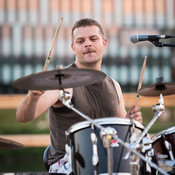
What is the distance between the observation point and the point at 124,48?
126 ft

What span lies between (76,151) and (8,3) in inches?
1482

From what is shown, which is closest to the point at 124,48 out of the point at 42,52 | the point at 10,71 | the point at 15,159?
the point at 42,52

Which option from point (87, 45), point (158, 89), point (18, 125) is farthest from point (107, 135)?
point (18, 125)

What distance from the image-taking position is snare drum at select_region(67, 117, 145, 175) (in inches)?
101

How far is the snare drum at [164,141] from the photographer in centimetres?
304

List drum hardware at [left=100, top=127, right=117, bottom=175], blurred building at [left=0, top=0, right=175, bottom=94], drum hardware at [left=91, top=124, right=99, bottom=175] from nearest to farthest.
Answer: drum hardware at [left=100, top=127, right=117, bottom=175], drum hardware at [left=91, top=124, right=99, bottom=175], blurred building at [left=0, top=0, right=175, bottom=94]

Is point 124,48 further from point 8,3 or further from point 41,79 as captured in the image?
point 41,79

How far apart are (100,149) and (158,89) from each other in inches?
31.2

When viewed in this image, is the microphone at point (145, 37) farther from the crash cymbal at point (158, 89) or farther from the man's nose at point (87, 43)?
the man's nose at point (87, 43)

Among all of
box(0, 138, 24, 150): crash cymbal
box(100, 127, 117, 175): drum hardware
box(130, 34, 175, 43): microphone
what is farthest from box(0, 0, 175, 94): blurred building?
box(100, 127, 117, 175): drum hardware

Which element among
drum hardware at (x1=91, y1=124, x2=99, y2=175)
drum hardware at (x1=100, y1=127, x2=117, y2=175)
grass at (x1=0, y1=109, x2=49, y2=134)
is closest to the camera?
drum hardware at (x1=100, y1=127, x2=117, y2=175)

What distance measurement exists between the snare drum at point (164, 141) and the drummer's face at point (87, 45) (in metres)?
0.88

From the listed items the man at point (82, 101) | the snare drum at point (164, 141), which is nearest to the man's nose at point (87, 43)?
the man at point (82, 101)

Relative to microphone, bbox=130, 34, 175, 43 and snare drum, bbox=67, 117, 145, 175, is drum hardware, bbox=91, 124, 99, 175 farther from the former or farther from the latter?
microphone, bbox=130, 34, 175, 43
